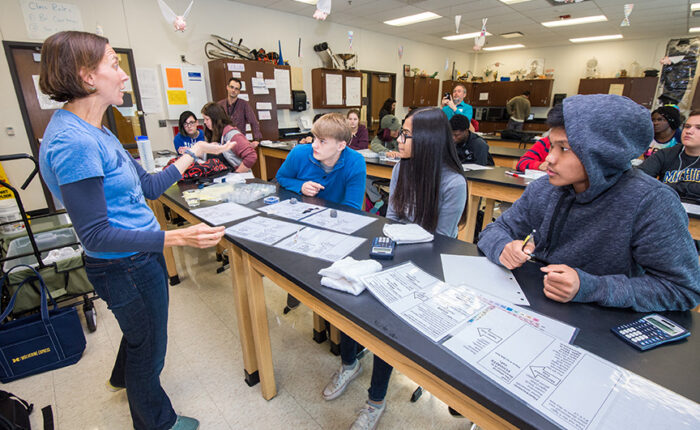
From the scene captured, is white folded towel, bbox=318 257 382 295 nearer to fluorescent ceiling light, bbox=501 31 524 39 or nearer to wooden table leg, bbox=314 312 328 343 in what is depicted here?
wooden table leg, bbox=314 312 328 343

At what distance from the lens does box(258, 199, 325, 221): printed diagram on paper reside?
150 cm

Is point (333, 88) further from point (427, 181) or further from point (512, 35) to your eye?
point (427, 181)

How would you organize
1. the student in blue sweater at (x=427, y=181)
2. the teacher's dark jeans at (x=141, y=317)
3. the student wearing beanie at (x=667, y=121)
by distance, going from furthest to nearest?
the student wearing beanie at (x=667, y=121) < the student in blue sweater at (x=427, y=181) < the teacher's dark jeans at (x=141, y=317)

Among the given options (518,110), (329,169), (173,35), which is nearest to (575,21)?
(518,110)

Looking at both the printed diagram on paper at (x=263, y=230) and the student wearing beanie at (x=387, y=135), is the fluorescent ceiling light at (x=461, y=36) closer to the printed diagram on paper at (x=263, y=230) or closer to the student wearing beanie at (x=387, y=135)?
the student wearing beanie at (x=387, y=135)

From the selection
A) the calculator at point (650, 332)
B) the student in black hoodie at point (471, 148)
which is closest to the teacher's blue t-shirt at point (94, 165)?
the calculator at point (650, 332)

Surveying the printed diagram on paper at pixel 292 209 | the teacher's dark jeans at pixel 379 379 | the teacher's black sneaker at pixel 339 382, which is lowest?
the teacher's black sneaker at pixel 339 382

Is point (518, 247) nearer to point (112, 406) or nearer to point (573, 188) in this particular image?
point (573, 188)

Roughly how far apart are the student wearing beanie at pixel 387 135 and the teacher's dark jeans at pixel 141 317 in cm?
341

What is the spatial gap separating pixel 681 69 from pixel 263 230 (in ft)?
31.4

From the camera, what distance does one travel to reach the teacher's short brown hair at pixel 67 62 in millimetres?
840

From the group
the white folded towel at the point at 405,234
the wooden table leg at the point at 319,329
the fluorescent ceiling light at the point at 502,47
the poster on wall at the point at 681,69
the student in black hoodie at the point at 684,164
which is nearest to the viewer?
the white folded towel at the point at 405,234

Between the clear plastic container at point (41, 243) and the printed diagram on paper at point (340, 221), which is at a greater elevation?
the printed diagram on paper at point (340, 221)

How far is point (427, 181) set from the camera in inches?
57.1
